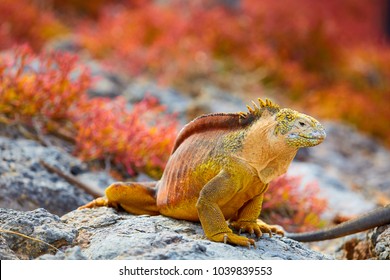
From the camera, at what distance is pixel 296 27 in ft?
40.7

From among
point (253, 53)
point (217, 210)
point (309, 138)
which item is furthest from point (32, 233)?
point (253, 53)

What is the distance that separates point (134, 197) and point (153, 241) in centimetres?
80

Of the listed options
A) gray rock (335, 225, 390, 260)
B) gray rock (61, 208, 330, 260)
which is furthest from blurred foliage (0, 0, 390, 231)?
gray rock (61, 208, 330, 260)

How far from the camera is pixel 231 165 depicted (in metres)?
3.20

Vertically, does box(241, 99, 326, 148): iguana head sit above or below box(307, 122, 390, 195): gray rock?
below

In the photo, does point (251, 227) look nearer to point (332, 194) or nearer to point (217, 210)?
point (217, 210)

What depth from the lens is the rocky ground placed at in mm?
3000

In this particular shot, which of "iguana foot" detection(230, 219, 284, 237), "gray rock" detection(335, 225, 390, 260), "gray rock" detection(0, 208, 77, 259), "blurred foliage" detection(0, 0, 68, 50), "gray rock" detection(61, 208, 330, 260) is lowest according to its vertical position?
"gray rock" detection(0, 208, 77, 259)

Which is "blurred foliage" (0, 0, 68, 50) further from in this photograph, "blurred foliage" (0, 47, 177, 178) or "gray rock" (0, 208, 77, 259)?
"gray rock" (0, 208, 77, 259)

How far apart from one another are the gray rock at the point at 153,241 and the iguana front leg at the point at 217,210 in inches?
1.7

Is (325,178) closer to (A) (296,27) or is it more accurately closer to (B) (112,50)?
(B) (112,50)

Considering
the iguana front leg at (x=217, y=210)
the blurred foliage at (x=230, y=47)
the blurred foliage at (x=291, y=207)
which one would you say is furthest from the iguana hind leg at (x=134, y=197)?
the blurred foliage at (x=230, y=47)

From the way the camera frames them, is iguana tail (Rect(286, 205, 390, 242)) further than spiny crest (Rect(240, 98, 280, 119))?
Yes
